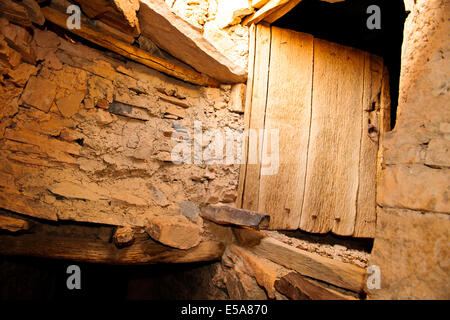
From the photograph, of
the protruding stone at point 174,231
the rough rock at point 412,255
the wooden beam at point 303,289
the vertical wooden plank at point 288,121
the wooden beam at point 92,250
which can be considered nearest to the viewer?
the rough rock at point 412,255

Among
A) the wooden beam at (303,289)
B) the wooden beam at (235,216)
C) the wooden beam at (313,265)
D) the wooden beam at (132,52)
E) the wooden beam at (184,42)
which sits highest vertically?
the wooden beam at (184,42)

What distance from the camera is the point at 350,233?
195 centimetres

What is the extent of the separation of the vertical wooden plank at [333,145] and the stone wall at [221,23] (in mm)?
656

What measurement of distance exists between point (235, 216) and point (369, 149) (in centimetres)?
137

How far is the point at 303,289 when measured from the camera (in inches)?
47.9

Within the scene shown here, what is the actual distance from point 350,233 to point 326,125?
3.00 feet

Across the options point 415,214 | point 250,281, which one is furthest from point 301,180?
point 415,214

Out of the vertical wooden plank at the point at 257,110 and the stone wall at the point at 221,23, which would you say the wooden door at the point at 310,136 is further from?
the stone wall at the point at 221,23

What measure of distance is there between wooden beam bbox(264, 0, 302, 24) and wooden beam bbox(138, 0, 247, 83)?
0.48m

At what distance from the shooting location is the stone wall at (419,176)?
0.85 meters

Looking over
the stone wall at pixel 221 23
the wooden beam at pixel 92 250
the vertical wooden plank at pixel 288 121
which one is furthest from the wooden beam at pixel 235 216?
the stone wall at pixel 221 23

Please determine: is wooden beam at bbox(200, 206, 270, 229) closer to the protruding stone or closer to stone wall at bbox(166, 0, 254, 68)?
the protruding stone

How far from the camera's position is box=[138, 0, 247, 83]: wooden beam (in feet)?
4.94

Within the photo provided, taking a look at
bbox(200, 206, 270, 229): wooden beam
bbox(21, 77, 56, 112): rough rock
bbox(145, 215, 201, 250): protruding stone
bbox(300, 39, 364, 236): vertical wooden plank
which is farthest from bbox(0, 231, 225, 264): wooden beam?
bbox(300, 39, 364, 236): vertical wooden plank
